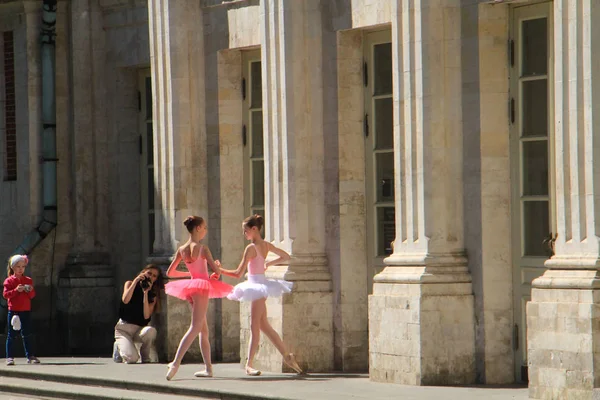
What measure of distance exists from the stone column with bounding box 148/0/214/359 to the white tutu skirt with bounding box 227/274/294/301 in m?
3.28

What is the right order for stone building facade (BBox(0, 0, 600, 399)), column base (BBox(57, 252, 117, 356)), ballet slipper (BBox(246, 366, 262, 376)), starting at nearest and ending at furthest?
stone building facade (BBox(0, 0, 600, 399)), ballet slipper (BBox(246, 366, 262, 376)), column base (BBox(57, 252, 117, 356))

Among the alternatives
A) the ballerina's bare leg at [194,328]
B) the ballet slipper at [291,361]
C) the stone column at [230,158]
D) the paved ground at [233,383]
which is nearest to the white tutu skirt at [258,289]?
the ballerina's bare leg at [194,328]

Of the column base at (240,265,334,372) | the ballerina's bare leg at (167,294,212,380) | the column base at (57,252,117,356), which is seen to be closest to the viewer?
the ballerina's bare leg at (167,294,212,380)

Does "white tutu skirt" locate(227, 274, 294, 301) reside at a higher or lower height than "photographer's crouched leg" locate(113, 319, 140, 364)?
higher

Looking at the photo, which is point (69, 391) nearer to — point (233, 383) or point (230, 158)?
point (233, 383)

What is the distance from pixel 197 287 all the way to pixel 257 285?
23.5 inches

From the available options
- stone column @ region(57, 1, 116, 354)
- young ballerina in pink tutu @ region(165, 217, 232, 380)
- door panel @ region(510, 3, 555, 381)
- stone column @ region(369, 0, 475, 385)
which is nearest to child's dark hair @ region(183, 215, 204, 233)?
young ballerina in pink tutu @ region(165, 217, 232, 380)

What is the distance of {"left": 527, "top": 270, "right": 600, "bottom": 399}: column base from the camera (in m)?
13.0

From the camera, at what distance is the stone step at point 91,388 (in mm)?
15273

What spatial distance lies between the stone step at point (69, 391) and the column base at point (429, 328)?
1970mm

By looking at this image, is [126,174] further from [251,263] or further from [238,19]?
[251,263]

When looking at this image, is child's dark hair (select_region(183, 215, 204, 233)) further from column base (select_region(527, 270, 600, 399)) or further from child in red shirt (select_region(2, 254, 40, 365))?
column base (select_region(527, 270, 600, 399))

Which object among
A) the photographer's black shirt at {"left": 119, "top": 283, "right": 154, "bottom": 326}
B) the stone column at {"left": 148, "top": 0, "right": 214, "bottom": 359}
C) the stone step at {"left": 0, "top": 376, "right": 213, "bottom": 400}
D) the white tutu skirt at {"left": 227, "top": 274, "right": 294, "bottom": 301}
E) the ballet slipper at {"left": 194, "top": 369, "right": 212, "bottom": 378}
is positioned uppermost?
the stone column at {"left": 148, "top": 0, "right": 214, "bottom": 359}

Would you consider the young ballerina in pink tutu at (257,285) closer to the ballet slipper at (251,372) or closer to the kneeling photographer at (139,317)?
the ballet slipper at (251,372)
